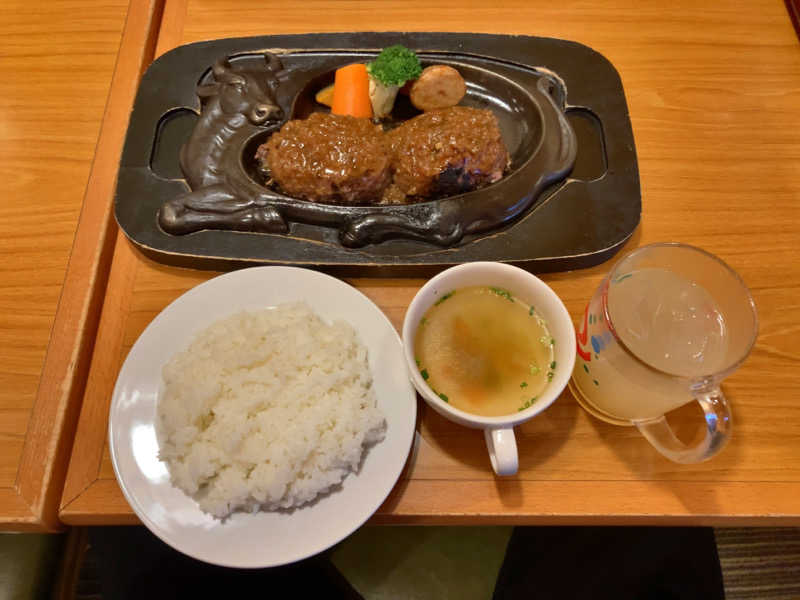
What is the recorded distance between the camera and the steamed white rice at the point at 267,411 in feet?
4.24

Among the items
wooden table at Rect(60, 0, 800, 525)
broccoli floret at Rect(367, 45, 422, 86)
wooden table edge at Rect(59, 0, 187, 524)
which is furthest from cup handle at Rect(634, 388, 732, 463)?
wooden table edge at Rect(59, 0, 187, 524)

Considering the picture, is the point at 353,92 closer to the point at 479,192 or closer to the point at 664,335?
the point at 479,192

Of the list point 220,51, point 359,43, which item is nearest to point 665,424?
point 359,43

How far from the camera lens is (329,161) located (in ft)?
5.59

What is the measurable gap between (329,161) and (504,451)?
106cm

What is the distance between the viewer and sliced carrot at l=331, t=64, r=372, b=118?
1923 mm

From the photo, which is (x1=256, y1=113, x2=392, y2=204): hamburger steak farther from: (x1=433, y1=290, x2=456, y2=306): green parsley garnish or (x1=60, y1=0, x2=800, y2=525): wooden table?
(x1=433, y1=290, x2=456, y2=306): green parsley garnish

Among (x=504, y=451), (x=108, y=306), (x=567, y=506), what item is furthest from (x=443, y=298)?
(x=108, y=306)

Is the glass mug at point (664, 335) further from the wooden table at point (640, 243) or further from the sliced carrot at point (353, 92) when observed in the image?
the sliced carrot at point (353, 92)

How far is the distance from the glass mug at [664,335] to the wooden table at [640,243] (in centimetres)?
18

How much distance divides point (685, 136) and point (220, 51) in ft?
5.97

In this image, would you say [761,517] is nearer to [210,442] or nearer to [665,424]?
[665,424]

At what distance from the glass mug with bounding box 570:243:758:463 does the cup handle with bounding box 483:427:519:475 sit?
339 millimetres

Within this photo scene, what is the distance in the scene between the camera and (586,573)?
1.80 metres
